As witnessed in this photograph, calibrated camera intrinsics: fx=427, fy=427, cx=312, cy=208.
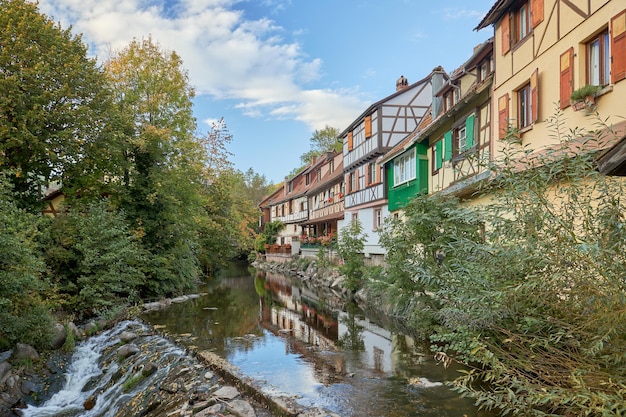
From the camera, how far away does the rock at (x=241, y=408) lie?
678 centimetres

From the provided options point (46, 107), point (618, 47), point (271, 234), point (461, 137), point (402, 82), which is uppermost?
point (402, 82)

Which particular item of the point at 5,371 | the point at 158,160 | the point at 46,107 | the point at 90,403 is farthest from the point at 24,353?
the point at 158,160

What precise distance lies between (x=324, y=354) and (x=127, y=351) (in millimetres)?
4838

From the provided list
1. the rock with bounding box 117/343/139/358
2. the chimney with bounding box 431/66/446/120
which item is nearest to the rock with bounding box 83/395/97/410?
the rock with bounding box 117/343/139/358

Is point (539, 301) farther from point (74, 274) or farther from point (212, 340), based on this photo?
point (74, 274)

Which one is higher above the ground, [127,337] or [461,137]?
[461,137]

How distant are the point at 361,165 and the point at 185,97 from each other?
11234mm

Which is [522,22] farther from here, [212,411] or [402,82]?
[402,82]

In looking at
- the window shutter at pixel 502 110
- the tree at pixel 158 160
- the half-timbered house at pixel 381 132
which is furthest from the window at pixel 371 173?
the window shutter at pixel 502 110

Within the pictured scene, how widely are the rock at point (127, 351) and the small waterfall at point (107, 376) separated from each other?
4.2 inches

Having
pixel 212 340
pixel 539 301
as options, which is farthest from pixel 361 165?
pixel 539 301

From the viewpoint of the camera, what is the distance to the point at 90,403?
8445 mm

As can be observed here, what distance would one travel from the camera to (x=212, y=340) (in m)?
11.7

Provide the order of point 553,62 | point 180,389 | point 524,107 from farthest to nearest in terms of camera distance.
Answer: point 524,107 → point 553,62 → point 180,389
